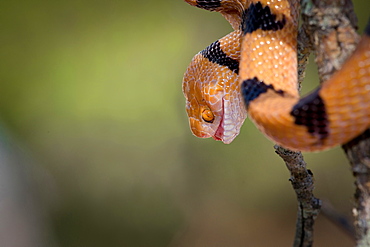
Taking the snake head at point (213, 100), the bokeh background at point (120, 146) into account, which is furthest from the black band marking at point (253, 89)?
the bokeh background at point (120, 146)

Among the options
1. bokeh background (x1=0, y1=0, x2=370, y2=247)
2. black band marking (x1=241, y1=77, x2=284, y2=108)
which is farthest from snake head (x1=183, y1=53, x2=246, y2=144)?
bokeh background (x1=0, y1=0, x2=370, y2=247)

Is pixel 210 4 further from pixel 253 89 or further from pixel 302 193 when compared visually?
pixel 302 193

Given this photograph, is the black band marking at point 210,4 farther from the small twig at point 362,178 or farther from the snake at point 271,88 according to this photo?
the small twig at point 362,178

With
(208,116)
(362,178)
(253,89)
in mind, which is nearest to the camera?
(362,178)

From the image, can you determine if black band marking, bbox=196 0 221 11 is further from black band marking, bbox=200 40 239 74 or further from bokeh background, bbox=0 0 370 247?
bokeh background, bbox=0 0 370 247

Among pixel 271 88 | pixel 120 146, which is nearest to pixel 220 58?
pixel 271 88

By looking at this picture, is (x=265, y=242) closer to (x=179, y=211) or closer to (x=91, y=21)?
(x=179, y=211)

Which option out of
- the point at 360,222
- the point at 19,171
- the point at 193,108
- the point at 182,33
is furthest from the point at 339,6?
the point at 19,171
